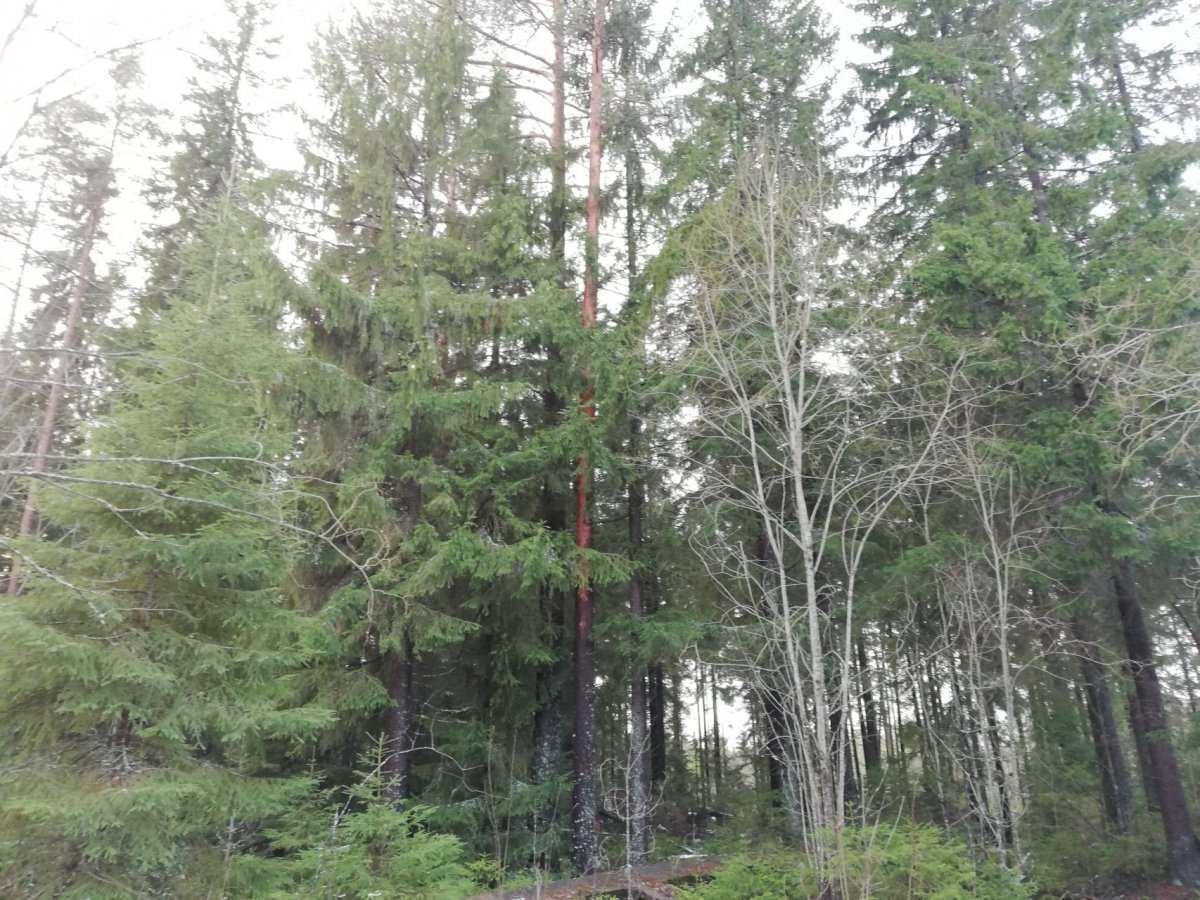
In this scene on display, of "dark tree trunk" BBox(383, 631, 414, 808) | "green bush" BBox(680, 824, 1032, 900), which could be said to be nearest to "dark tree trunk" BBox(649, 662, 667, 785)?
"dark tree trunk" BBox(383, 631, 414, 808)

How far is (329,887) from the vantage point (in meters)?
5.34

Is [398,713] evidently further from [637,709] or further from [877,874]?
[877,874]

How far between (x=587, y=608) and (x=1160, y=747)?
7543 mm

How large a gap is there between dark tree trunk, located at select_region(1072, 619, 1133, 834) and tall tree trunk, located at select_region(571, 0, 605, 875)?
279 inches

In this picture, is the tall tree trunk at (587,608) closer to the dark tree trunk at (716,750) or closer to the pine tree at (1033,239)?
the pine tree at (1033,239)

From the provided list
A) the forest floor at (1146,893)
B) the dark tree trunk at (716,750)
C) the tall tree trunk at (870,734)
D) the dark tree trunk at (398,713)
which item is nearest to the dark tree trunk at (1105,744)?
the forest floor at (1146,893)

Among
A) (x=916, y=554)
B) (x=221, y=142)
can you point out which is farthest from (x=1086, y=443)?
(x=221, y=142)

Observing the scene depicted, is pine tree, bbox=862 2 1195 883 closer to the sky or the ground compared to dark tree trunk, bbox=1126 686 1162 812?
closer to the sky

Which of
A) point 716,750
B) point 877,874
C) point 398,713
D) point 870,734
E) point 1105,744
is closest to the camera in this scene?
point 877,874

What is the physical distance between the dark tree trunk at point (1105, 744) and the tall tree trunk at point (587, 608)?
7.08 meters

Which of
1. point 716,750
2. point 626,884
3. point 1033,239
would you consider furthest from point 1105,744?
point 716,750

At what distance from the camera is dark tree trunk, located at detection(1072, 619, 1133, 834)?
1159 cm

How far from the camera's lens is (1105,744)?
12.9 meters

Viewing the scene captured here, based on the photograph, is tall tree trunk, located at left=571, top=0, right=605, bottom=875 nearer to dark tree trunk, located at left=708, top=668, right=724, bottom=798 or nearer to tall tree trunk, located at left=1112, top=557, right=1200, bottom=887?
tall tree trunk, located at left=1112, top=557, right=1200, bottom=887
